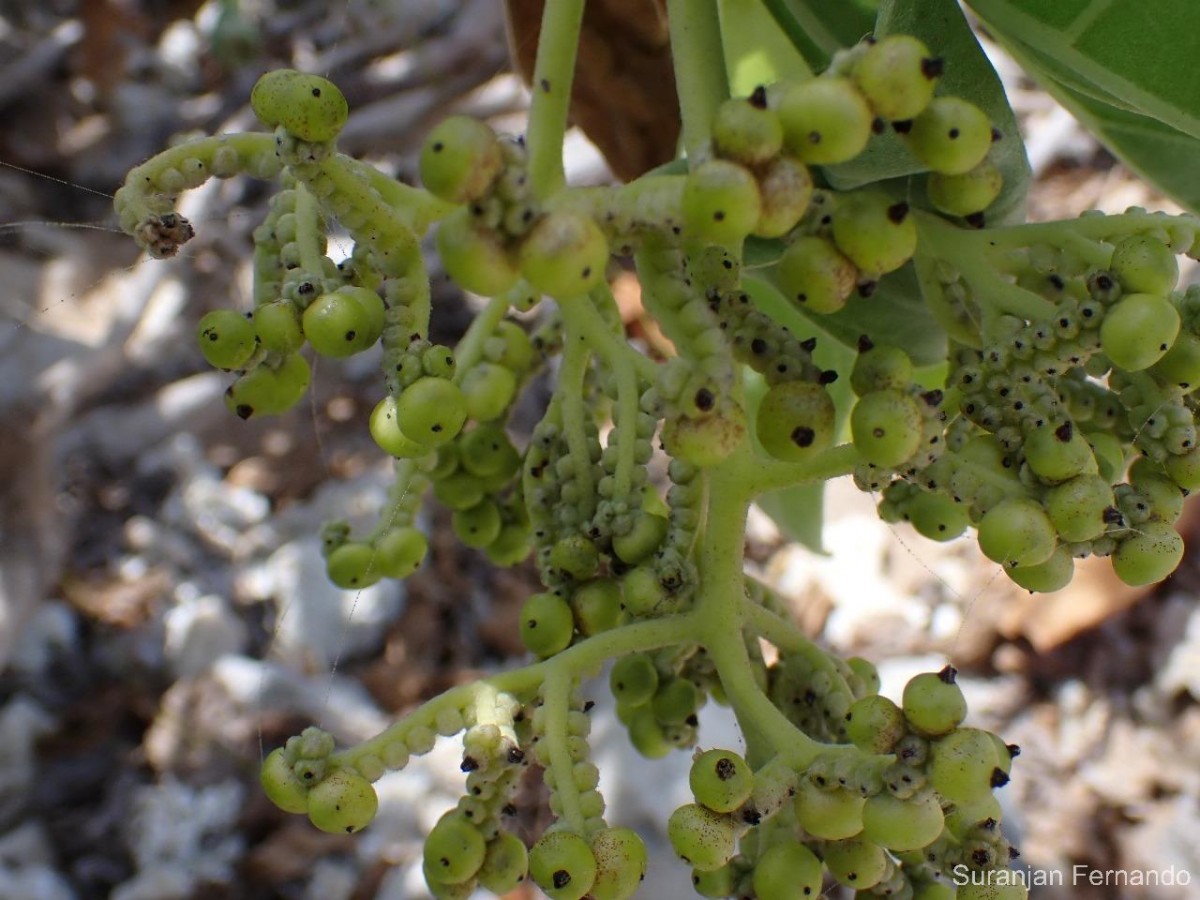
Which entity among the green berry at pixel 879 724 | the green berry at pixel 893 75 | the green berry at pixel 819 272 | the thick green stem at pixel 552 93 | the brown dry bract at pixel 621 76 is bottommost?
the green berry at pixel 879 724

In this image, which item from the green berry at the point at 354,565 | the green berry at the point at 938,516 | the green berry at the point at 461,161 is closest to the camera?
the green berry at the point at 461,161

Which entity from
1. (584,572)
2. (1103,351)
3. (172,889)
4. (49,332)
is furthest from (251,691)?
(1103,351)

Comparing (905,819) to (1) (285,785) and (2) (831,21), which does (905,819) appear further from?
(2) (831,21)

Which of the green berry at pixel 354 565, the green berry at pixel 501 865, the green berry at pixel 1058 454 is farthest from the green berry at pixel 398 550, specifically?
the green berry at pixel 1058 454

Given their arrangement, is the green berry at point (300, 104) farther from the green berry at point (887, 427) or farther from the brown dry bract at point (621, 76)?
the brown dry bract at point (621, 76)

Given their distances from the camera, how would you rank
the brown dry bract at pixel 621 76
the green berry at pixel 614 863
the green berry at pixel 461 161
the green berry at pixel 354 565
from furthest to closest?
1. the brown dry bract at pixel 621 76
2. the green berry at pixel 354 565
3. the green berry at pixel 614 863
4. the green berry at pixel 461 161

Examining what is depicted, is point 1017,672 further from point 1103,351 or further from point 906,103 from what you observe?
point 906,103

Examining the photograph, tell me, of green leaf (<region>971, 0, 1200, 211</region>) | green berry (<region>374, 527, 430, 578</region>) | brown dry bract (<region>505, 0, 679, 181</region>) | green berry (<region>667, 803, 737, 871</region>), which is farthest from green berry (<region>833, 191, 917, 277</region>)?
brown dry bract (<region>505, 0, 679, 181</region>)

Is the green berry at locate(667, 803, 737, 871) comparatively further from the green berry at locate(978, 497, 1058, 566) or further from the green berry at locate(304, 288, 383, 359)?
the green berry at locate(304, 288, 383, 359)

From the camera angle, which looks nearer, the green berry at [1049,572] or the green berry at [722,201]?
the green berry at [722,201]
